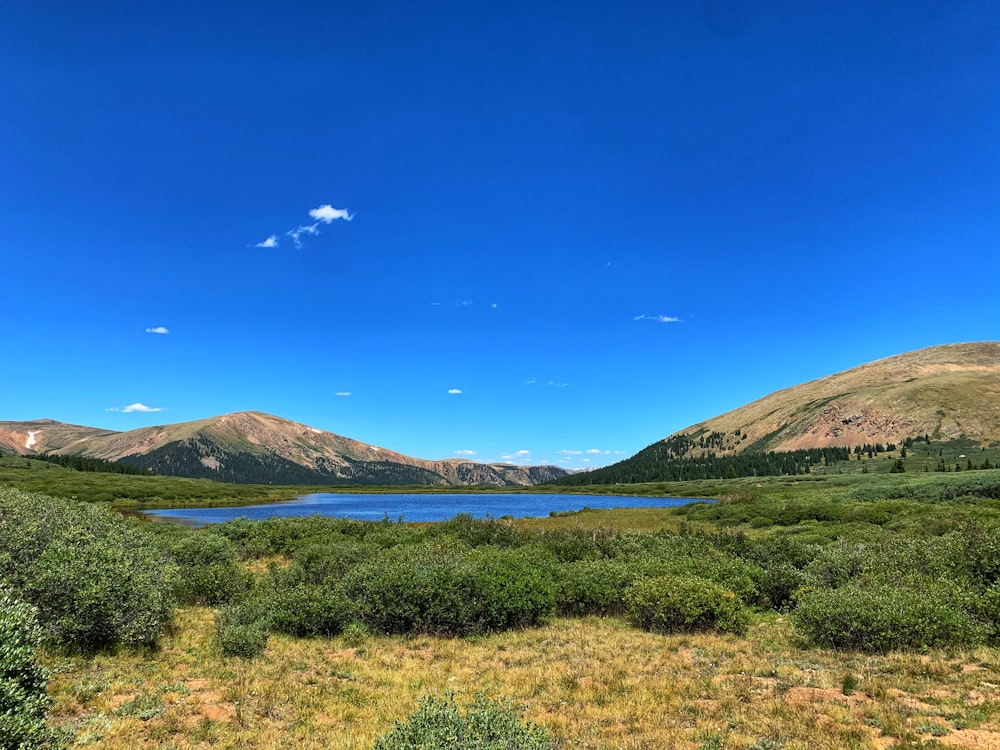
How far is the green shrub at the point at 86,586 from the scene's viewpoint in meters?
16.7

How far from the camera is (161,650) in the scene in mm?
18406

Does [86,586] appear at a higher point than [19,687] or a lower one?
lower

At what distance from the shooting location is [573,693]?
15.0 metres

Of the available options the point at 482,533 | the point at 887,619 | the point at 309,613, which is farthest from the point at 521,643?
the point at 482,533

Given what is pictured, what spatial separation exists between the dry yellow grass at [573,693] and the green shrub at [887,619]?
0.88 m

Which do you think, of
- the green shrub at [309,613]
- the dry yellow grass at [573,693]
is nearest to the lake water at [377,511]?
the green shrub at [309,613]

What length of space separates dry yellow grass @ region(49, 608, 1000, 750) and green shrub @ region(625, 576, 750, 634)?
135 cm

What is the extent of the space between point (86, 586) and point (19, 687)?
8900mm

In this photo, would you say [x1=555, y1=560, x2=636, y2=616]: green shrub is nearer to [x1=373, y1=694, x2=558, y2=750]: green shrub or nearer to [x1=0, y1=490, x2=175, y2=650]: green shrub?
[x1=0, y1=490, x2=175, y2=650]: green shrub

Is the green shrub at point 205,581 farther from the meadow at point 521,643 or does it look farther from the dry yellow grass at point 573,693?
the dry yellow grass at point 573,693

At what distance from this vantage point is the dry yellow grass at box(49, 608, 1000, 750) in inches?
451

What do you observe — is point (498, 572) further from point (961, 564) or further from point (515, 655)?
point (961, 564)

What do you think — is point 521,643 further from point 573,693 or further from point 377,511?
point 377,511

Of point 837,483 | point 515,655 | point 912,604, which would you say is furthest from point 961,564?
point 837,483
